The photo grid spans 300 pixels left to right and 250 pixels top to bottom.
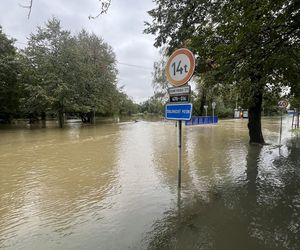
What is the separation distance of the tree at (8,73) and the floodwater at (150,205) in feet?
58.5

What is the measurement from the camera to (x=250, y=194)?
16.3ft

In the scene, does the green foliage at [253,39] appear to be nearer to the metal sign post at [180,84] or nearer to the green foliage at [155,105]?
the metal sign post at [180,84]

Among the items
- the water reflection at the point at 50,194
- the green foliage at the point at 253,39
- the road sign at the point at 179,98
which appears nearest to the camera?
the water reflection at the point at 50,194

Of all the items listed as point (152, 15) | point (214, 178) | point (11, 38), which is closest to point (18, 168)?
point (214, 178)

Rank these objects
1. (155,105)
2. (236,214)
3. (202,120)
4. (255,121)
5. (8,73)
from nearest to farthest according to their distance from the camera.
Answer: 1. (236,214)
2. (255,121)
3. (8,73)
4. (202,120)
5. (155,105)

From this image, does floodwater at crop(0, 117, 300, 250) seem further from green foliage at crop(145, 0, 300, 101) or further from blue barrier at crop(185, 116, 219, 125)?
blue barrier at crop(185, 116, 219, 125)

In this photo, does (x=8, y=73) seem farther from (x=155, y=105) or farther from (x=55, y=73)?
(x=155, y=105)

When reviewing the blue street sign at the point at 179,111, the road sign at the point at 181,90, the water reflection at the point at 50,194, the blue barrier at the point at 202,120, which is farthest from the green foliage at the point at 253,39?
the blue barrier at the point at 202,120

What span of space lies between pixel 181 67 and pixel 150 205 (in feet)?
8.43

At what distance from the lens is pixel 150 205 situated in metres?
4.58

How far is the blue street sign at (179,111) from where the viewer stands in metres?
4.41

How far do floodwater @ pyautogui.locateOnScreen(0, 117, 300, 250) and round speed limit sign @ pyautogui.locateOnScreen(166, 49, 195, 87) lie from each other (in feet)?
7.38

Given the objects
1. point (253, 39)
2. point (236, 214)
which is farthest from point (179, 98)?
point (236, 214)

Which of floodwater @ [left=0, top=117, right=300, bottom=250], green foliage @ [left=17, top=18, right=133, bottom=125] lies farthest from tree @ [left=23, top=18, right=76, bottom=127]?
floodwater @ [left=0, top=117, right=300, bottom=250]
